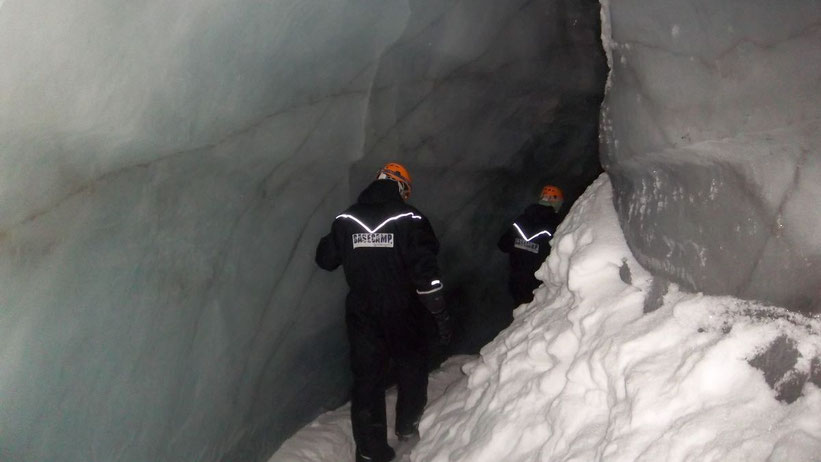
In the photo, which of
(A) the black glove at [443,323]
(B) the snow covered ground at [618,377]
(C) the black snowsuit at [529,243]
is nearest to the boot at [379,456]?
(B) the snow covered ground at [618,377]

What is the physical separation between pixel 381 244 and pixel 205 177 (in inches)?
43.6

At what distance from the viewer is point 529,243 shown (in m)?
4.87

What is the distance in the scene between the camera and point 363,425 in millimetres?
3846

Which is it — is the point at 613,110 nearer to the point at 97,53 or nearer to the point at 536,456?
the point at 536,456

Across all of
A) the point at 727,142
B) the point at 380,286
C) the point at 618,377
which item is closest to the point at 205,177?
the point at 380,286

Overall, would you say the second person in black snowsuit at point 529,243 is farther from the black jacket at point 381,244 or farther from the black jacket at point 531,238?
the black jacket at point 381,244

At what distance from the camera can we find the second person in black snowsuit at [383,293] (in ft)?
12.2

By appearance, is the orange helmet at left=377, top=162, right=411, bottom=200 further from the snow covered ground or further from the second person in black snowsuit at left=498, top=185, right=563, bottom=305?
the second person in black snowsuit at left=498, top=185, right=563, bottom=305

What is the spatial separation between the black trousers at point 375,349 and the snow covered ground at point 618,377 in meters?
0.38

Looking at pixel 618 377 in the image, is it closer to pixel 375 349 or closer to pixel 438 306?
pixel 438 306

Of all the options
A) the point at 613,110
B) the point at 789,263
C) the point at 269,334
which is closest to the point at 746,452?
the point at 789,263

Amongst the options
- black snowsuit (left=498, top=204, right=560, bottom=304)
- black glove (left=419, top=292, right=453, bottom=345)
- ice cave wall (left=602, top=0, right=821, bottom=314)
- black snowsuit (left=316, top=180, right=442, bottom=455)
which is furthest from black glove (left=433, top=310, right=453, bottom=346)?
ice cave wall (left=602, top=0, right=821, bottom=314)

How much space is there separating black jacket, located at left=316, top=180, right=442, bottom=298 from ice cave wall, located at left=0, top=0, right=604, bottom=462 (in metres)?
0.24

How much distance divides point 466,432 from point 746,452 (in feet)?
4.99
